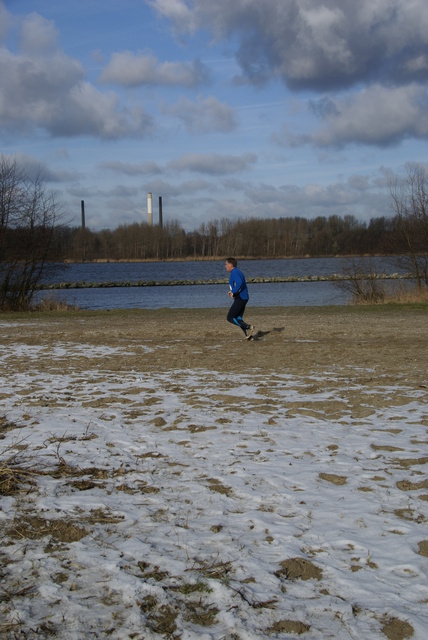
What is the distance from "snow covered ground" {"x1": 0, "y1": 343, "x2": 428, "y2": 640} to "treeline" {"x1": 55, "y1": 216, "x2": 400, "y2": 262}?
122 meters

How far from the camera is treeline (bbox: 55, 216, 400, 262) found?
132625 millimetres

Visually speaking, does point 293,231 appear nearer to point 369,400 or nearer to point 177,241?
point 177,241

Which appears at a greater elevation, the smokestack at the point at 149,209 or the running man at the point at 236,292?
the smokestack at the point at 149,209

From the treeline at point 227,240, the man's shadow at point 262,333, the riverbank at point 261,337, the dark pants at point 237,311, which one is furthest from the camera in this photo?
the treeline at point 227,240

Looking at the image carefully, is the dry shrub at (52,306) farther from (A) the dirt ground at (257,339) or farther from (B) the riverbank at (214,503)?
(B) the riverbank at (214,503)

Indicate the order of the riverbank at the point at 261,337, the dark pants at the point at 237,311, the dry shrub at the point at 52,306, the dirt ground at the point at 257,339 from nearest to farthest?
1. the dirt ground at the point at 257,339
2. the riverbank at the point at 261,337
3. the dark pants at the point at 237,311
4. the dry shrub at the point at 52,306

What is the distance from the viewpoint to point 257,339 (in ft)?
47.7

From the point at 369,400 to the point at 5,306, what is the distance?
71.4ft

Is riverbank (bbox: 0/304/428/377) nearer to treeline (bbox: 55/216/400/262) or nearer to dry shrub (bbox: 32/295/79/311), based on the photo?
dry shrub (bbox: 32/295/79/311)

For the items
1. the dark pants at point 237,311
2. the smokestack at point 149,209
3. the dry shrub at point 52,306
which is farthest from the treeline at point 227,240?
the dark pants at point 237,311

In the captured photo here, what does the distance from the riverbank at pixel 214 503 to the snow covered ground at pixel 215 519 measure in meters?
0.01

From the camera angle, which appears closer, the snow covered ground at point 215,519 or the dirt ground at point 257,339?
the snow covered ground at point 215,519

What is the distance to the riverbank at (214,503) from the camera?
3.27 meters

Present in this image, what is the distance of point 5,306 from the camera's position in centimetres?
2659
